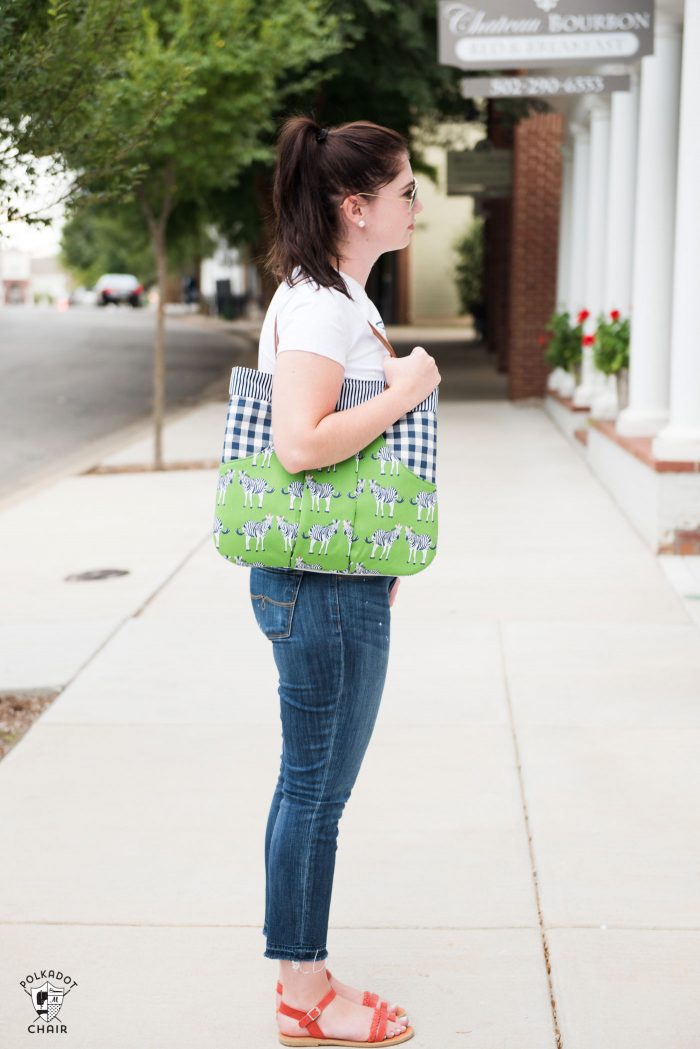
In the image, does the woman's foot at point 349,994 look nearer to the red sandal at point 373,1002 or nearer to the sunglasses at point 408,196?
the red sandal at point 373,1002

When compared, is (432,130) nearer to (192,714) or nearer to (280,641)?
(192,714)

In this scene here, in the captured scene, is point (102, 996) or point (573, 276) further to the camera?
point (573, 276)

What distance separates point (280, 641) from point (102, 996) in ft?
3.37

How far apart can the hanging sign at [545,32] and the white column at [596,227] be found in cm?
421

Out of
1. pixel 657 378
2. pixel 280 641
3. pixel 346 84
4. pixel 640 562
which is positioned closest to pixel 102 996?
pixel 280 641

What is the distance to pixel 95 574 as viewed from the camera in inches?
310

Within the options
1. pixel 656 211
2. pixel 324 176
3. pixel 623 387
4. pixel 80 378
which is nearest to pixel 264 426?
pixel 324 176

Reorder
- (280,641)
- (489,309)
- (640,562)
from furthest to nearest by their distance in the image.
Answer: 1. (489,309)
2. (640,562)
3. (280,641)

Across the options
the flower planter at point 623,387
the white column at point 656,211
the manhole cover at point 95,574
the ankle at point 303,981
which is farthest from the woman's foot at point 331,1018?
the flower planter at point 623,387

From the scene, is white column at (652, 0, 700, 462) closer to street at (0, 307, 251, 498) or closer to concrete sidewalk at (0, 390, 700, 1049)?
concrete sidewalk at (0, 390, 700, 1049)

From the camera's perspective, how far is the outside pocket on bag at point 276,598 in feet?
8.77

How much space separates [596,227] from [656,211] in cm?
405

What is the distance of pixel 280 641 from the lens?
2.69m

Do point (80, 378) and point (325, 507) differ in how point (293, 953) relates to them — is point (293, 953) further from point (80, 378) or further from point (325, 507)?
point (80, 378)
